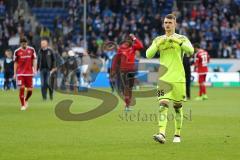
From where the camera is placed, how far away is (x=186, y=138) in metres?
15.1

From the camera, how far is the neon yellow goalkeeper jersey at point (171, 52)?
14078 millimetres

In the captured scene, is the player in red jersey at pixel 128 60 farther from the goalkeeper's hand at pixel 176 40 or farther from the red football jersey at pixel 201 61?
the goalkeeper's hand at pixel 176 40

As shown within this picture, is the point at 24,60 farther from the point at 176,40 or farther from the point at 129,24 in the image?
the point at 129,24

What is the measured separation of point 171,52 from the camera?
14.2m

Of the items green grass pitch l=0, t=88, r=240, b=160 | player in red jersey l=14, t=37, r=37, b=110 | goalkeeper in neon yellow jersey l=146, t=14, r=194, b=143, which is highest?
goalkeeper in neon yellow jersey l=146, t=14, r=194, b=143

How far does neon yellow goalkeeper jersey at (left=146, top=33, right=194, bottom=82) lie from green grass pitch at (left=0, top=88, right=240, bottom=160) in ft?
4.20

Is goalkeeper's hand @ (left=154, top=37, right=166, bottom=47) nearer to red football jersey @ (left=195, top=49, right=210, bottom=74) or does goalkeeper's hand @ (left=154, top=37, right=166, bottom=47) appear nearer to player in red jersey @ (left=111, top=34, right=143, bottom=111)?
player in red jersey @ (left=111, top=34, right=143, bottom=111)

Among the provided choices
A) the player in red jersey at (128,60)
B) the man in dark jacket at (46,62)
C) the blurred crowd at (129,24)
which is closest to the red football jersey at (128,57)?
the player in red jersey at (128,60)

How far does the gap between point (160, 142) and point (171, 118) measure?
6.13m

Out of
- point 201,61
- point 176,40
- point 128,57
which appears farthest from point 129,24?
point 176,40

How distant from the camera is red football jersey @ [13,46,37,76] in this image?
23766 mm

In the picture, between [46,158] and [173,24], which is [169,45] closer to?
[173,24]

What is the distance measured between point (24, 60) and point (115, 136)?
907 cm

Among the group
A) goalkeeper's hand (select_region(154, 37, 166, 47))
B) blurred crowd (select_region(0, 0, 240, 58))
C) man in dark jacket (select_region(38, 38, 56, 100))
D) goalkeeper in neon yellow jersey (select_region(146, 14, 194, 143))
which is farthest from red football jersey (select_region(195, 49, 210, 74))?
goalkeeper's hand (select_region(154, 37, 166, 47))
